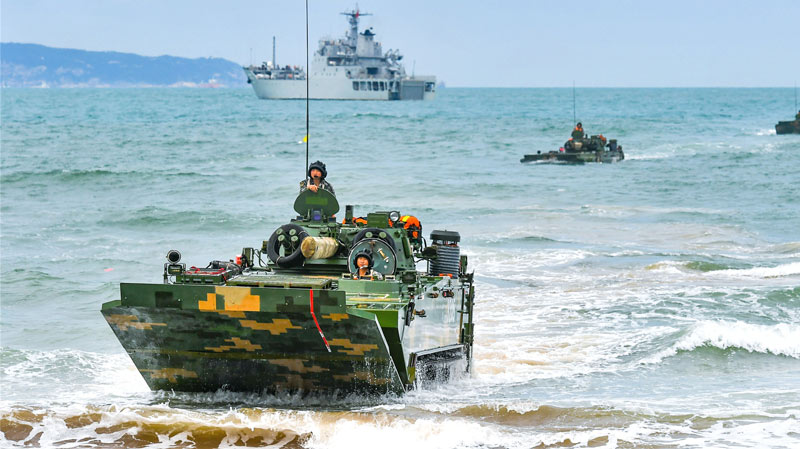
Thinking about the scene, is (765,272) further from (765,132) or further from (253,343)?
(765,132)

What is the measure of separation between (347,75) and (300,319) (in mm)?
128475

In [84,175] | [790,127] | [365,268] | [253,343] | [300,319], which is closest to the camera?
[300,319]

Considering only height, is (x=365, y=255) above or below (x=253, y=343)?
above

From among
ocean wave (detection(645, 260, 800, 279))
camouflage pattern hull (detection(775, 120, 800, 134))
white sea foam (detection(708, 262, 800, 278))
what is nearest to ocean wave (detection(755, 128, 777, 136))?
camouflage pattern hull (detection(775, 120, 800, 134))

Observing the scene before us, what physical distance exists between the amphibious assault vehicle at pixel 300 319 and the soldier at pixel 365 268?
4cm

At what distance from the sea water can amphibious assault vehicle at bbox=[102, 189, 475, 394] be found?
1.40 feet

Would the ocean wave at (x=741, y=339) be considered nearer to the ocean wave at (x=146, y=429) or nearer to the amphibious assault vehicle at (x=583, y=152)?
the ocean wave at (x=146, y=429)

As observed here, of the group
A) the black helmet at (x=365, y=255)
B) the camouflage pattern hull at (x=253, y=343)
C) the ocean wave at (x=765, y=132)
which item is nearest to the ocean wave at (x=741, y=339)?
the black helmet at (x=365, y=255)

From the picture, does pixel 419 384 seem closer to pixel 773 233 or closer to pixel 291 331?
pixel 291 331

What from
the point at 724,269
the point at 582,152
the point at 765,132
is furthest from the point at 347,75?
the point at 724,269

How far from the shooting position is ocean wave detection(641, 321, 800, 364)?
16.8 metres

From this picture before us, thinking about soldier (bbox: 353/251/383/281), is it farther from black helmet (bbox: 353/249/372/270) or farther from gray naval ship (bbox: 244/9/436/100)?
gray naval ship (bbox: 244/9/436/100)

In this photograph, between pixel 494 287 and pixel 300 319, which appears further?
pixel 494 287

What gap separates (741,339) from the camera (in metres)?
17.1
